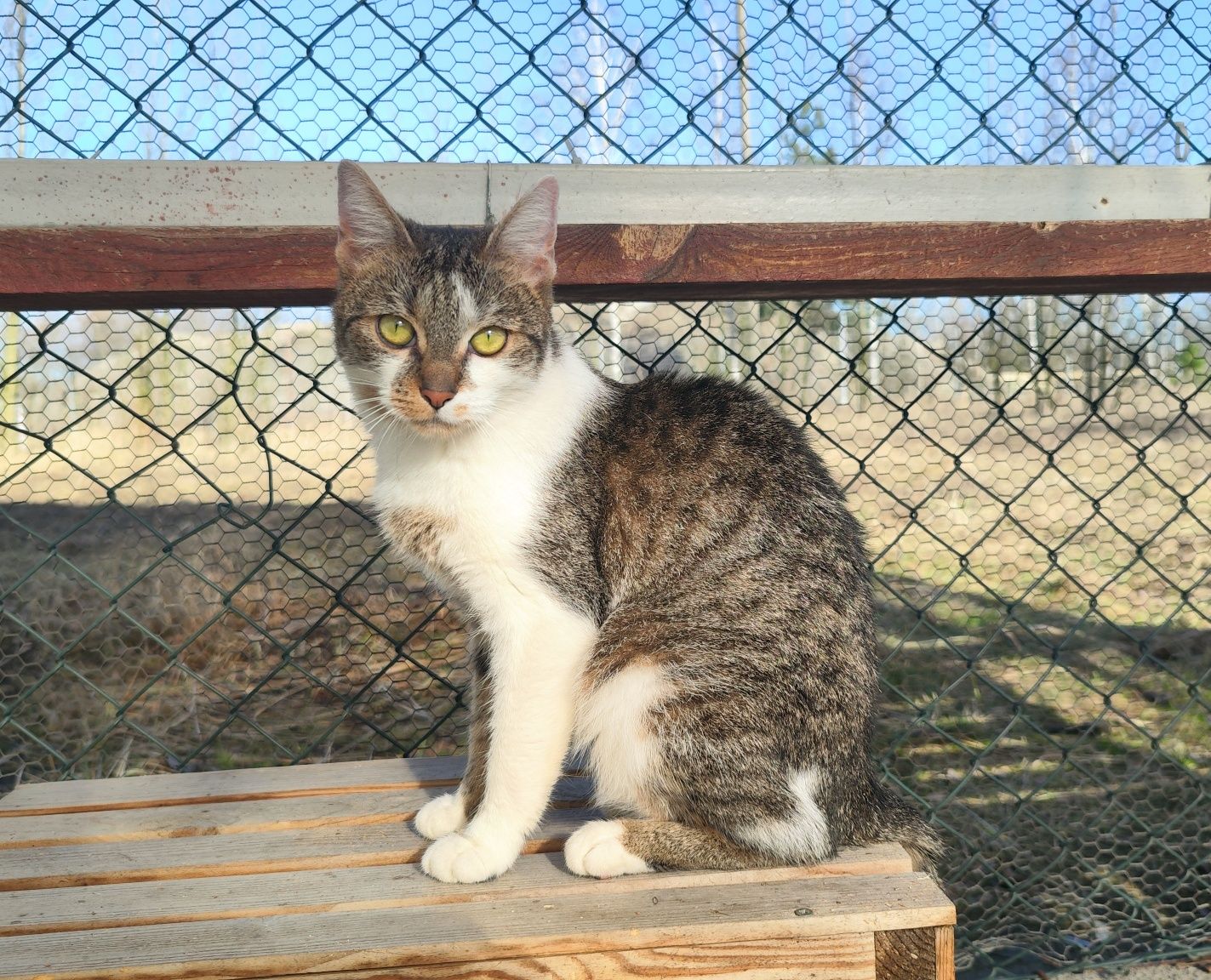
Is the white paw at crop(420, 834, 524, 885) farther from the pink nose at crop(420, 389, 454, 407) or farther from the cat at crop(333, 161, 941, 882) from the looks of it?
the pink nose at crop(420, 389, 454, 407)

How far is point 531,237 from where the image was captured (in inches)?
77.2

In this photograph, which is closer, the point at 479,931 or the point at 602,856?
the point at 479,931

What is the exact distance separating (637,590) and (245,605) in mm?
2323

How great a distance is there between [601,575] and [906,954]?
0.81 meters

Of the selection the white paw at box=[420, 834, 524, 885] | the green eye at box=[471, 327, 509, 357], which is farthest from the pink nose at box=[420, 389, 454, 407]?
the white paw at box=[420, 834, 524, 885]

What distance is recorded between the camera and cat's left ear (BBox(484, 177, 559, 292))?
6.28 ft

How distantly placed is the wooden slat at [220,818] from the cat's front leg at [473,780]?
0.12m

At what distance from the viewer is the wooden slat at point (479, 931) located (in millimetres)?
1449

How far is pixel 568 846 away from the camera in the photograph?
1.77 meters

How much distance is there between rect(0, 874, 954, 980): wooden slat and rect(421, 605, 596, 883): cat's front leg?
0.17m

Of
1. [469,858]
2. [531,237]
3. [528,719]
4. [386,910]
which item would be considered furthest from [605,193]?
[386,910]

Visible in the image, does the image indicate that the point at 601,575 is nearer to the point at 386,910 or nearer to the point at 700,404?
the point at 700,404

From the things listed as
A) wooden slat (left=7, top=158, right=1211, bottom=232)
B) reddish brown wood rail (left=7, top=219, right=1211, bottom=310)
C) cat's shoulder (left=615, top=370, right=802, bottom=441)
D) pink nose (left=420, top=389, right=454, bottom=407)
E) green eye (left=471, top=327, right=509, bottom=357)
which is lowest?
cat's shoulder (left=615, top=370, right=802, bottom=441)

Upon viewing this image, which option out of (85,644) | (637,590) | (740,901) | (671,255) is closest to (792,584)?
(637,590)
